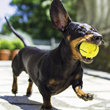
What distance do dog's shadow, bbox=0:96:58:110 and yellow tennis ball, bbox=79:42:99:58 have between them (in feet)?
3.06

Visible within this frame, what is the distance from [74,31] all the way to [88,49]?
0.75ft

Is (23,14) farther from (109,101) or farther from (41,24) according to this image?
(109,101)

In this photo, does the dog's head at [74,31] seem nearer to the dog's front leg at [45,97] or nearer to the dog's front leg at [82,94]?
the dog's front leg at [82,94]

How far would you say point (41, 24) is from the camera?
22484mm

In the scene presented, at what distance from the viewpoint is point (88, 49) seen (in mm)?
1580

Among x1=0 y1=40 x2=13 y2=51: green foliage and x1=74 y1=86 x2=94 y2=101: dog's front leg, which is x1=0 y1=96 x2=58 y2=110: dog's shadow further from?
x1=0 y1=40 x2=13 y2=51: green foliage

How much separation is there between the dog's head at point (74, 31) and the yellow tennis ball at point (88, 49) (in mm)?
32

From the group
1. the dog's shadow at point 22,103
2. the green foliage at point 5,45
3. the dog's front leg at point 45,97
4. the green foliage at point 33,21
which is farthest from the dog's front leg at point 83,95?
the green foliage at point 33,21

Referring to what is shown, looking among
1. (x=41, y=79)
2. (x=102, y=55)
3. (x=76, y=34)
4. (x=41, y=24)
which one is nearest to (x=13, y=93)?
(x=41, y=79)

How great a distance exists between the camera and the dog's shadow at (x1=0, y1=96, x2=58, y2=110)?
218 centimetres

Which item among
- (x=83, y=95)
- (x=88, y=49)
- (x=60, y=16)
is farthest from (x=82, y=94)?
(x=60, y=16)

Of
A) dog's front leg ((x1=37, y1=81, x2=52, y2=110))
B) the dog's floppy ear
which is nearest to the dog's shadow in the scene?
dog's front leg ((x1=37, y1=81, x2=52, y2=110))

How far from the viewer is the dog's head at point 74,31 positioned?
1532mm

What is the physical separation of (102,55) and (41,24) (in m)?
16.4
